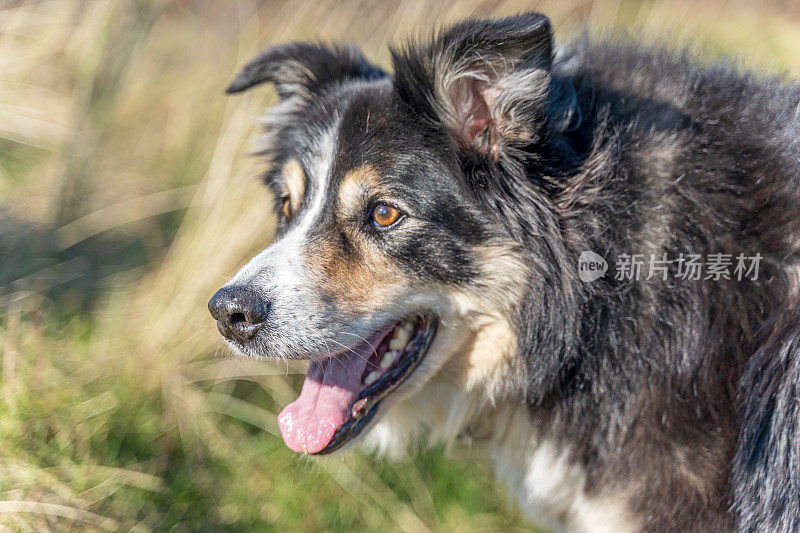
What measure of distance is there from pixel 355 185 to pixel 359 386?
2.46 ft

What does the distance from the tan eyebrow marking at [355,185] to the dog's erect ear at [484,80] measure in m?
0.29

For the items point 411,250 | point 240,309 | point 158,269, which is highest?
point 411,250

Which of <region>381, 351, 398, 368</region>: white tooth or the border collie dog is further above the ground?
the border collie dog

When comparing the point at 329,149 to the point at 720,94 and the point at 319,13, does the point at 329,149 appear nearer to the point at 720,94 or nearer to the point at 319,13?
the point at 720,94

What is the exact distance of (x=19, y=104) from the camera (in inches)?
170

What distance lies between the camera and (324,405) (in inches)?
105

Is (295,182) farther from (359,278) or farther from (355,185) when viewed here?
(359,278)

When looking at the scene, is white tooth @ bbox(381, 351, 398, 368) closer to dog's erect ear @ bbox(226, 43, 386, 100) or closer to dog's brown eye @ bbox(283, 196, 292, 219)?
dog's brown eye @ bbox(283, 196, 292, 219)

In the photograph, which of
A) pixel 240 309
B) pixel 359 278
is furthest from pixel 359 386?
pixel 240 309

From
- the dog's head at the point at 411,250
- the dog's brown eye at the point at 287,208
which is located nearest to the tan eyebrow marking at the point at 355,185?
the dog's head at the point at 411,250

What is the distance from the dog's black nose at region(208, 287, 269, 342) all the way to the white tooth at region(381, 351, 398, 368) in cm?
48

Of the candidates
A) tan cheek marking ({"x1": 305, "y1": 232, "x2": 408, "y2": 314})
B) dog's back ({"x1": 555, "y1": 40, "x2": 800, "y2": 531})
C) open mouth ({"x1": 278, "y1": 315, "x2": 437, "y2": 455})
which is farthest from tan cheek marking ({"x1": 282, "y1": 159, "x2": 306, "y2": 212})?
dog's back ({"x1": 555, "y1": 40, "x2": 800, "y2": 531})

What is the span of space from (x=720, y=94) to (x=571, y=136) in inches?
22.2

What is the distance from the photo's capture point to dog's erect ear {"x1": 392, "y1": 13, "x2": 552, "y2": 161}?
2189 mm
